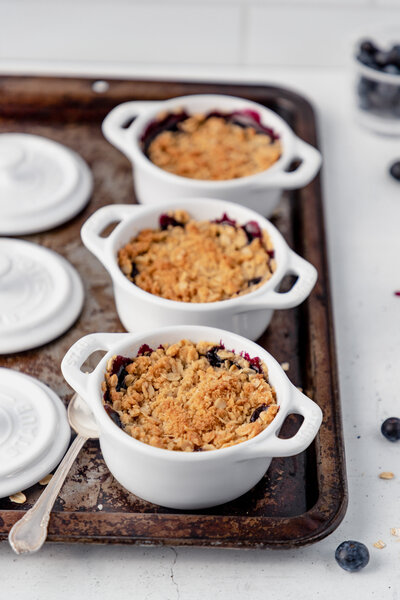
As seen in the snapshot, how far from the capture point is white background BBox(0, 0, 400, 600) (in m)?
1.22

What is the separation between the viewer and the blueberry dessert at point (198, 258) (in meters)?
1.51

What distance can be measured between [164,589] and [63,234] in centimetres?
79

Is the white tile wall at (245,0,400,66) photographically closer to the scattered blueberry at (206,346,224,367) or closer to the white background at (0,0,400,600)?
the white background at (0,0,400,600)

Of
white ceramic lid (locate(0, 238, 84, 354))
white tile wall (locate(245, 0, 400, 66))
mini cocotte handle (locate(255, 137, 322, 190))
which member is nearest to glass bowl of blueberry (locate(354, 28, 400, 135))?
white tile wall (locate(245, 0, 400, 66))

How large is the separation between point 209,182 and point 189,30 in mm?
718

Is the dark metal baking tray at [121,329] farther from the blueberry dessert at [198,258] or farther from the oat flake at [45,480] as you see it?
the blueberry dessert at [198,258]

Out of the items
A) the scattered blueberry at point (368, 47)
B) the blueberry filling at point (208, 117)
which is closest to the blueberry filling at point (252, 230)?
the blueberry filling at point (208, 117)

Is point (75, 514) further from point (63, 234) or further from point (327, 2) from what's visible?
point (327, 2)

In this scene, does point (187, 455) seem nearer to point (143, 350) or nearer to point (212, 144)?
point (143, 350)

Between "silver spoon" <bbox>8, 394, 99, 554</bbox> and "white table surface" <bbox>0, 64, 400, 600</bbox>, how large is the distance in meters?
0.06

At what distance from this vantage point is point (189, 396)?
4.30ft

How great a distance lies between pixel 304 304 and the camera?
5.36 feet

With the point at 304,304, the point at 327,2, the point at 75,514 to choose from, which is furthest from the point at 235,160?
the point at 75,514

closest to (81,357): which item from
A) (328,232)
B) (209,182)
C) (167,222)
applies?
(167,222)
